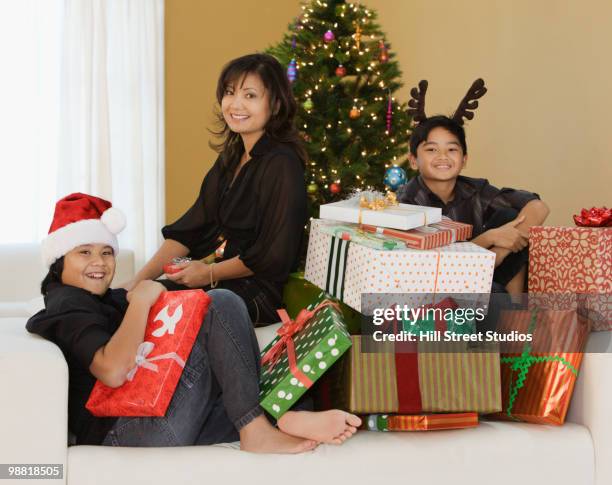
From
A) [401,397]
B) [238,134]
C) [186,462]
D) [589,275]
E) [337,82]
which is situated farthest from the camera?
[337,82]

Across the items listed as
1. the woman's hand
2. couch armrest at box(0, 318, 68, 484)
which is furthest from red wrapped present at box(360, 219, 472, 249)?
couch armrest at box(0, 318, 68, 484)

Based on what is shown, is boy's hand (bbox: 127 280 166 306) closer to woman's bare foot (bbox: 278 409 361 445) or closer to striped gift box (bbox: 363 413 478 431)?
woman's bare foot (bbox: 278 409 361 445)

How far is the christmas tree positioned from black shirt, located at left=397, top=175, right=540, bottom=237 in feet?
2.34

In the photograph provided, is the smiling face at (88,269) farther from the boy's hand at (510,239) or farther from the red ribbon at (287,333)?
the boy's hand at (510,239)

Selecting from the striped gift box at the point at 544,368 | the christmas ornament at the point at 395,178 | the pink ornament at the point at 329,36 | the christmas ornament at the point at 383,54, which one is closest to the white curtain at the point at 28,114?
the pink ornament at the point at 329,36

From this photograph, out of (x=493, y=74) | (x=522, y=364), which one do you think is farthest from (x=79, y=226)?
(x=493, y=74)

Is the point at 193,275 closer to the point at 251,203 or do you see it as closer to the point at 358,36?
the point at 251,203

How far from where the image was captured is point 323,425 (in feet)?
5.90

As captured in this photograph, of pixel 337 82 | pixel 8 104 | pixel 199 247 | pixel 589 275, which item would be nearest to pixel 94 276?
pixel 199 247

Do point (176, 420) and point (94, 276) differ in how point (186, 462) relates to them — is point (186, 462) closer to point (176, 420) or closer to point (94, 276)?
point (176, 420)

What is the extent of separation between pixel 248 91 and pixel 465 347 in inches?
43.9

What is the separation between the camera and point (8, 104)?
4.36m

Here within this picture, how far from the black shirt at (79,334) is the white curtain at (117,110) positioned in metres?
2.73

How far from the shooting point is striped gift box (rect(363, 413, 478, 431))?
6.15 feet
